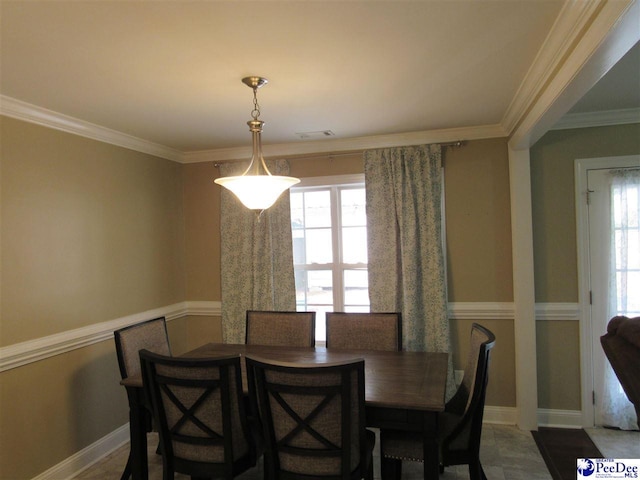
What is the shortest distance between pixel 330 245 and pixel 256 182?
1892mm

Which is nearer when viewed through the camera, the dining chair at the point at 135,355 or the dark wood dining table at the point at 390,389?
the dark wood dining table at the point at 390,389

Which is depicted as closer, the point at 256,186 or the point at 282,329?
the point at 256,186

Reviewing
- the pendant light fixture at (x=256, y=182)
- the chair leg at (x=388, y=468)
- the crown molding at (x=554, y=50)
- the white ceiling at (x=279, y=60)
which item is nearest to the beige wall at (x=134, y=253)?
the white ceiling at (x=279, y=60)

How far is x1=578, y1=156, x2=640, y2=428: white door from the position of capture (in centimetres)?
315

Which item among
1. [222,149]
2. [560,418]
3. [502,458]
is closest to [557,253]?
[560,418]

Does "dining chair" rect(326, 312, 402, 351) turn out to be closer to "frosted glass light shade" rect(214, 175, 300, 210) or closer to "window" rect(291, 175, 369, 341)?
"window" rect(291, 175, 369, 341)

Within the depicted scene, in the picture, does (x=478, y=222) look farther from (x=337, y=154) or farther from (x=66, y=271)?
(x=66, y=271)

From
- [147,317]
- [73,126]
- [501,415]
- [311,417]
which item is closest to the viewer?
[311,417]

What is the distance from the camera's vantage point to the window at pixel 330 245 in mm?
3826

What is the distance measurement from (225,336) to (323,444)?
2.26 meters

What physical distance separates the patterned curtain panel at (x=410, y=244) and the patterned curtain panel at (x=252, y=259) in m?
0.80

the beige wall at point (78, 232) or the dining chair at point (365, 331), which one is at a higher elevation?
the beige wall at point (78, 232)

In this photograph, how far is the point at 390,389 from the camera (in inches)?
81.7

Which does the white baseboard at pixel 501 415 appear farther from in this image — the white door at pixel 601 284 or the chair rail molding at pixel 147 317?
the chair rail molding at pixel 147 317
